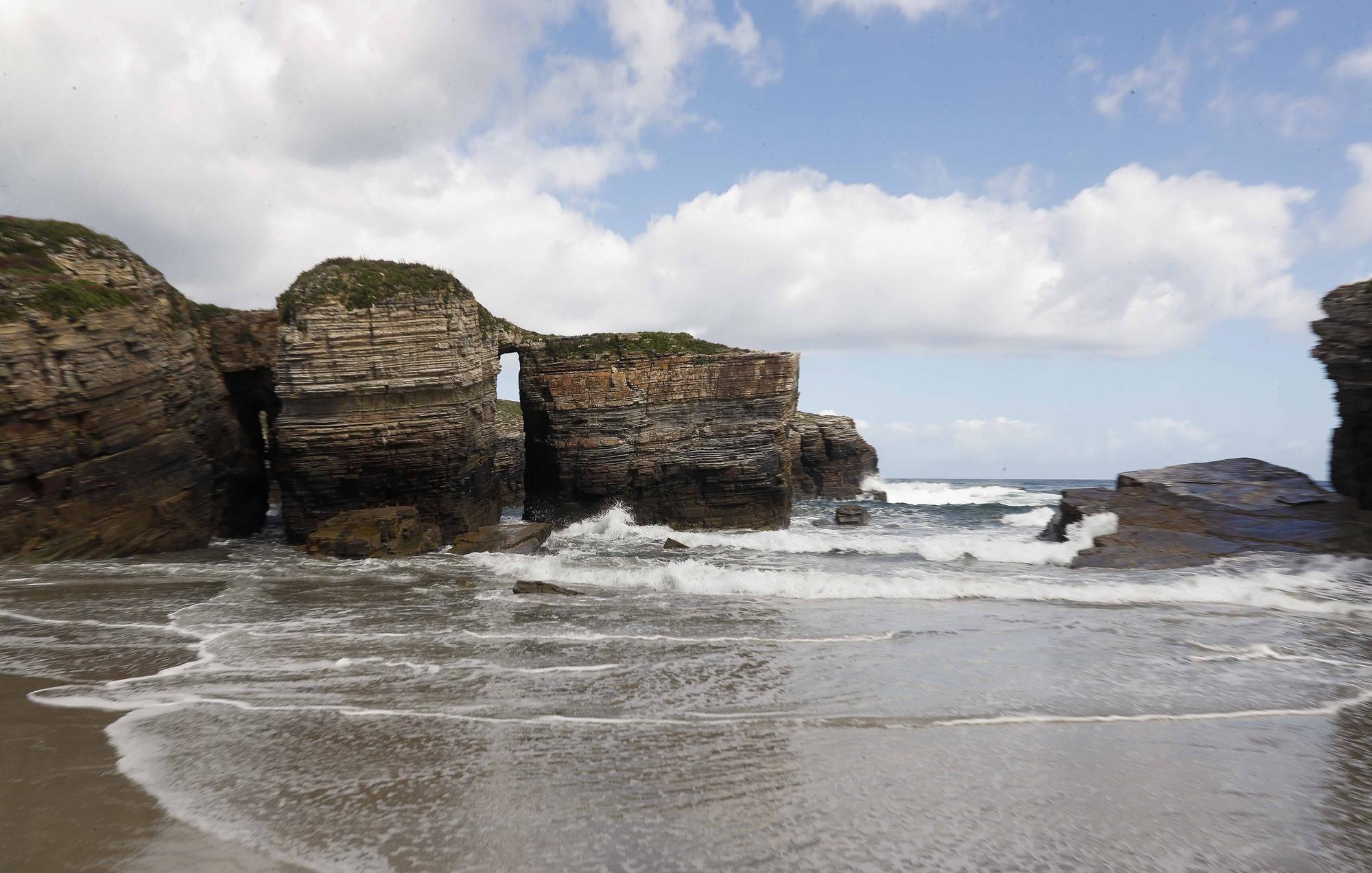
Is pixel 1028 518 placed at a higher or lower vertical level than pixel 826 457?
lower

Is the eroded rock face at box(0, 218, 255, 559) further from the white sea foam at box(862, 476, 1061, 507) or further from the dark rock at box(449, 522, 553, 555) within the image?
the white sea foam at box(862, 476, 1061, 507)

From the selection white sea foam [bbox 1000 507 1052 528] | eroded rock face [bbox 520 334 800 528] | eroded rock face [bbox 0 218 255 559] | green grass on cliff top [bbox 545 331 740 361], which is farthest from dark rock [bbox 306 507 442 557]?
white sea foam [bbox 1000 507 1052 528]

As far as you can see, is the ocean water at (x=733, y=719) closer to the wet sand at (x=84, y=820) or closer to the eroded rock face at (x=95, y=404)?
the wet sand at (x=84, y=820)

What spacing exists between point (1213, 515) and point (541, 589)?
1386 cm

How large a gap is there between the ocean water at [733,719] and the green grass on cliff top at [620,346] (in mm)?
11679

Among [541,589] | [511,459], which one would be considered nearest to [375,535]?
[541,589]

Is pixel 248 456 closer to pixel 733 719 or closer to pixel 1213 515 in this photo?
pixel 733 719

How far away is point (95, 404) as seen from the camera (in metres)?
14.0

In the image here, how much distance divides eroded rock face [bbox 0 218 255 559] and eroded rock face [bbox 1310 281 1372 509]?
23.6 metres

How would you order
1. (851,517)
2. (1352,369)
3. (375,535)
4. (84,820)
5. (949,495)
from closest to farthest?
(84,820)
(1352,369)
(375,535)
(851,517)
(949,495)

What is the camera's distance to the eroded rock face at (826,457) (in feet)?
171

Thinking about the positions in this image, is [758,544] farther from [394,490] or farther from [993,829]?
[993,829]

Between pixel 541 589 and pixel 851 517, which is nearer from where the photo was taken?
pixel 541 589

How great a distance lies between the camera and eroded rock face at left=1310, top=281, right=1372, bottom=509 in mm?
14352
